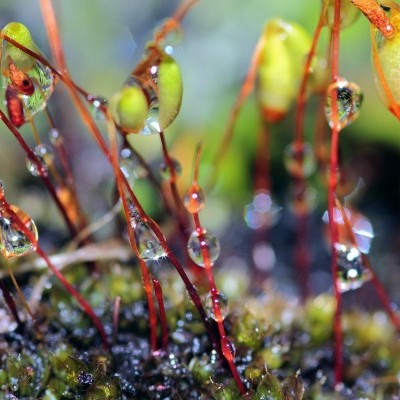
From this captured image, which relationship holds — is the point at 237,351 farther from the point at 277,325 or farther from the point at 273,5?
the point at 273,5

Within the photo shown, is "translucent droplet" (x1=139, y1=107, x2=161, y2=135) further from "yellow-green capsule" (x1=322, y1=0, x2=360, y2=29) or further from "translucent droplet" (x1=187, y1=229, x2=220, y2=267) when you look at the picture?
"yellow-green capsule" (x1=322, y1=0, x2=360, y2=29)

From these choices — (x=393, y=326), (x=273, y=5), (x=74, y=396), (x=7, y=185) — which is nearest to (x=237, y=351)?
(x=74, y=396)

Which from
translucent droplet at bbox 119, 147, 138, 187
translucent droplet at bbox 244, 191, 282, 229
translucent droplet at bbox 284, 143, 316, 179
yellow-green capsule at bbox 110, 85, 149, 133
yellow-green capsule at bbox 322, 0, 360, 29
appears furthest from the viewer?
translucent droplet at bbox 244, 191, 282, 229

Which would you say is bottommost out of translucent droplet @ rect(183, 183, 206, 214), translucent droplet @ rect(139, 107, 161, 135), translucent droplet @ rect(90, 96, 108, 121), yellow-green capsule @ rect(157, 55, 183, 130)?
translucent droplet @ rect(183, 183, 206, 214)

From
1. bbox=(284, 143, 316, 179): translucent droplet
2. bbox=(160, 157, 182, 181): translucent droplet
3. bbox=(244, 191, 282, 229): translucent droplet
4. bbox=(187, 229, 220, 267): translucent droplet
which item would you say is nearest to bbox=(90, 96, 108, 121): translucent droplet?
bbox=(160, 157, 182, 181): translucent droplet

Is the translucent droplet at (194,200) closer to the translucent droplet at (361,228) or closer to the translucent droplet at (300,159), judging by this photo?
the translucent droplet at (300,159)

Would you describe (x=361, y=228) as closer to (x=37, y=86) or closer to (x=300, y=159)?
(x=300, y=159)

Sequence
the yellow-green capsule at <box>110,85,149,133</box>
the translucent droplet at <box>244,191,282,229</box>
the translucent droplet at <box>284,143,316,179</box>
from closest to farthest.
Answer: the yellow-green capsule at <box>110,85,149,133</box>, the translucent droplet at <box>284,143,316,179</box>, the translucent droplet at <box>244,191,282,229</box>
